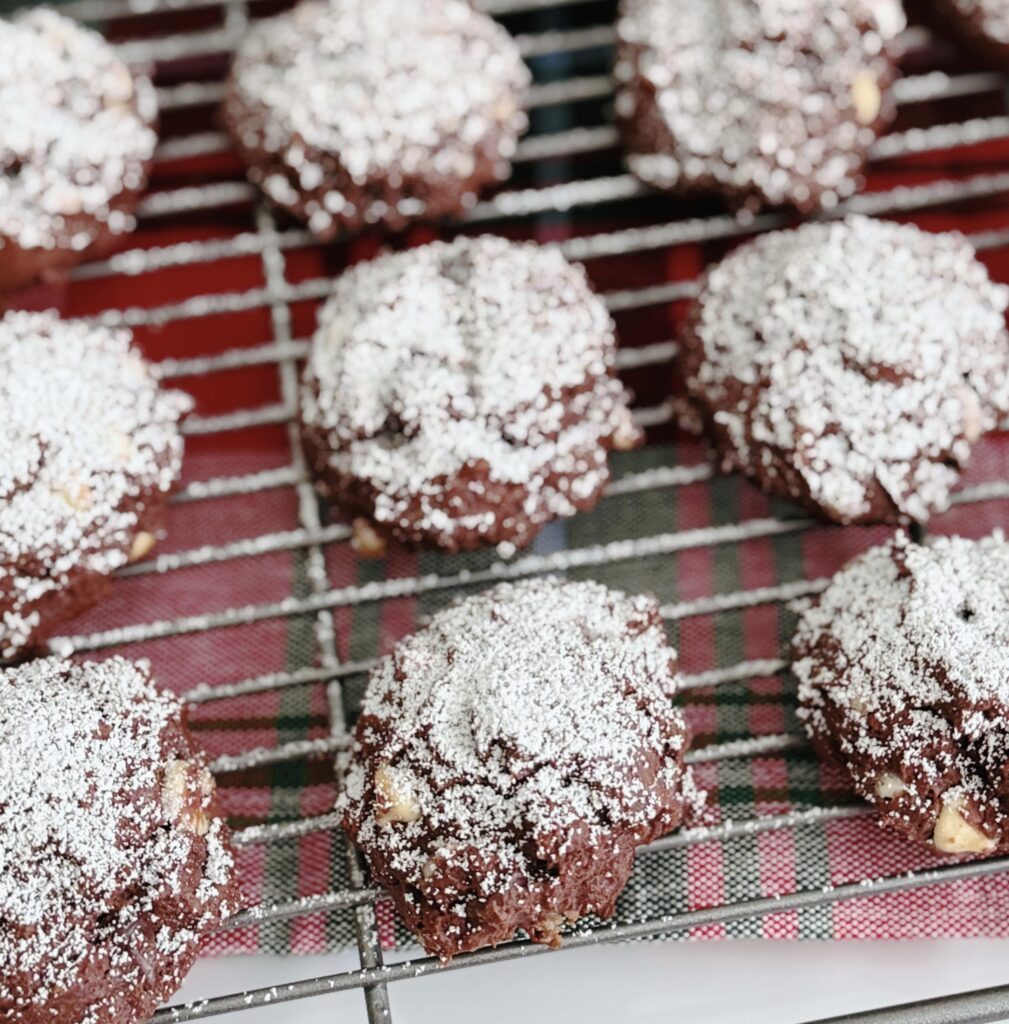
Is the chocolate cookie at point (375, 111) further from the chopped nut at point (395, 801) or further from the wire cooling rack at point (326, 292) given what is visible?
the chopped nut at point (395, 801)

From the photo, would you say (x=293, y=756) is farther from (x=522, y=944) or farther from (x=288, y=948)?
(x=522, y=944)

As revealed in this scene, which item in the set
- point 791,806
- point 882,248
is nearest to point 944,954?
point 791,806

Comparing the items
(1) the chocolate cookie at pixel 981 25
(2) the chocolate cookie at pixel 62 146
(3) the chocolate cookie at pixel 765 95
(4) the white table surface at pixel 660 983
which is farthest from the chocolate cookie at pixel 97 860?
(1) the chocolate cookie at pixel 981 25

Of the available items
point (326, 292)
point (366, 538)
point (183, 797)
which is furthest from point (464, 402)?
point (183, 797)

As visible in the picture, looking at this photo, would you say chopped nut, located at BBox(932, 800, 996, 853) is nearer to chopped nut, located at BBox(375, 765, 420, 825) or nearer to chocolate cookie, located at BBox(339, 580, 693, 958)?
chocolate cookie, located at BBox(339, 580, 693, 958)

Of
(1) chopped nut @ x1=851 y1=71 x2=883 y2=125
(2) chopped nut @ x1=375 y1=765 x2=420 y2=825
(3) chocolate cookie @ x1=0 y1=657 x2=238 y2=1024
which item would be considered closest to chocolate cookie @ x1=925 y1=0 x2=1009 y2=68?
(1) chopped nut @ x1=851 y1=71 x2=883 y2=125

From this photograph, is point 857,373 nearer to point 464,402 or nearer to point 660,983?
point 464,402
